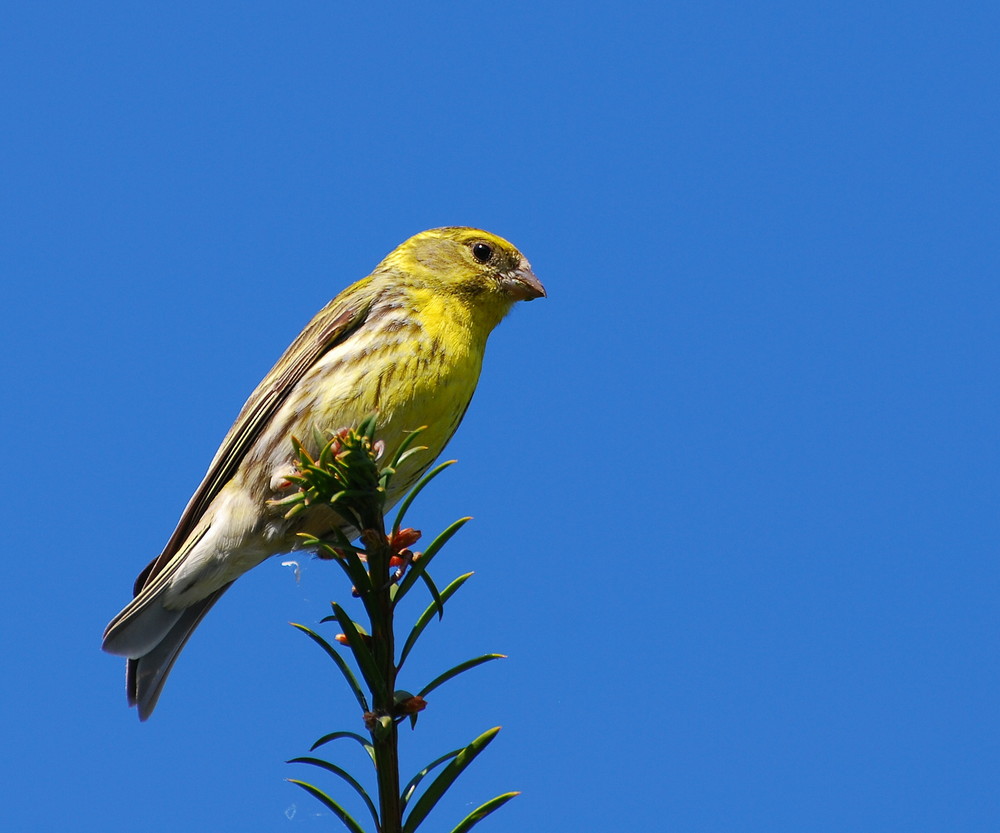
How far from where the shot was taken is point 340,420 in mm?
4613

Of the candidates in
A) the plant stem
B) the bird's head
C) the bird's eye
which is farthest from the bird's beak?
the plant stem

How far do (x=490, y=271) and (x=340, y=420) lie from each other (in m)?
1.39

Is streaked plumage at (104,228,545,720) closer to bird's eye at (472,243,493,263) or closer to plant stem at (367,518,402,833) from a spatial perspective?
bird's eye at (472,243,493,263)

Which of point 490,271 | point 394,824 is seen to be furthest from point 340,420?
point 394,824

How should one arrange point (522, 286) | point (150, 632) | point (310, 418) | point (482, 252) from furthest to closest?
point (482, 252)
point (522, 286)
point (150, 632)
point (310, 418)

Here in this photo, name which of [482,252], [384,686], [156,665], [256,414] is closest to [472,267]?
[482,252]

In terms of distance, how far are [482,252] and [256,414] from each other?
1.44 metres

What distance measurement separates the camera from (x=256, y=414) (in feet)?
16.8

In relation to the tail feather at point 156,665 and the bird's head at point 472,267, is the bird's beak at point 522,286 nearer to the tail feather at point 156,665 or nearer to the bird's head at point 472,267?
the bird's head at point 472,267

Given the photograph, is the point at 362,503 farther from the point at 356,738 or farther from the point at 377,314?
the point at 377,314

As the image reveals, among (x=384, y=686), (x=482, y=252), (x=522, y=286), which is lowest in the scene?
(x=384, y=686)

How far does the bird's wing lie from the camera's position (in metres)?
5.10

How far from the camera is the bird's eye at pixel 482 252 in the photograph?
5727mm

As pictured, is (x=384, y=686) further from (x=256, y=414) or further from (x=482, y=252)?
(x=482, y=252)
